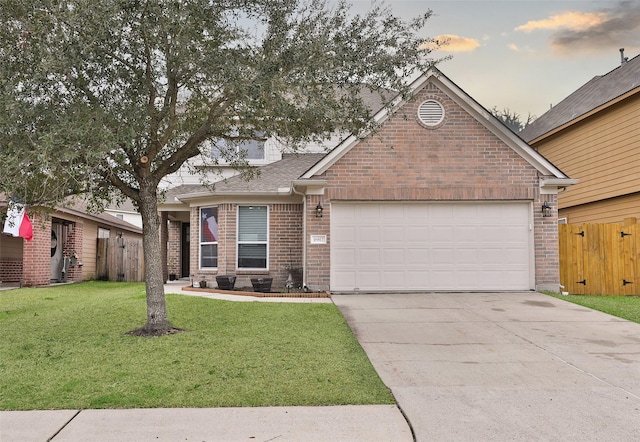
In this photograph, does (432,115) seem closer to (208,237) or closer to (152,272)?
(208,237)

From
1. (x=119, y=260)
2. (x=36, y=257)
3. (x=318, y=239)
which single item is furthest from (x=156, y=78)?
(x=119, y=260)

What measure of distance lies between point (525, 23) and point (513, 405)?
14.2 m

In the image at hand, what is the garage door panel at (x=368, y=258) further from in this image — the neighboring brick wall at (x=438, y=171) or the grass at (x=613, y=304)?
the grass at (x=613, y=304)

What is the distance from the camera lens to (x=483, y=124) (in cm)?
1229

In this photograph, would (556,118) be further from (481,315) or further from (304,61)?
(304,61)

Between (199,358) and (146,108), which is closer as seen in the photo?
(199,358)

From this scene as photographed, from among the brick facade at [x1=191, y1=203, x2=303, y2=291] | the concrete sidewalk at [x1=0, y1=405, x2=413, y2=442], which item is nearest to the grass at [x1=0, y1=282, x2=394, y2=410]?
the concrete sidewalk at [x1=0, y1=405, x2=413, y2=442]

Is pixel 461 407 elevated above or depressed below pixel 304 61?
below

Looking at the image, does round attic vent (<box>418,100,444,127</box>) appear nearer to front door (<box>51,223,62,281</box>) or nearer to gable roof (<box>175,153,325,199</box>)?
gable roof (<box>175,153,325,199</box>)

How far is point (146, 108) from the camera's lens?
23.5ft

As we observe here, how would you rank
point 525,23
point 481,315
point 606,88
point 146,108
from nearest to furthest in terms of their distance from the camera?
point 146,108
point 481,315
point 525,23
point 606,88

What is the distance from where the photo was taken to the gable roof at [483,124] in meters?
12.1

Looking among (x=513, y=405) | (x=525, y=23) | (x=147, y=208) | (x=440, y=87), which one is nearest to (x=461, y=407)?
(x=513, y=405)

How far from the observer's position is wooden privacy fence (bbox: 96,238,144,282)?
20.3m
